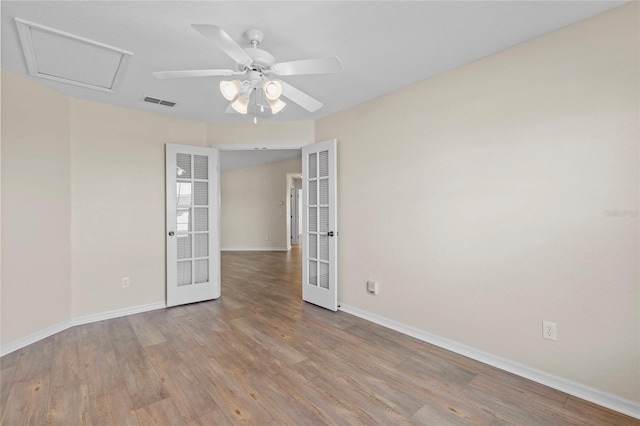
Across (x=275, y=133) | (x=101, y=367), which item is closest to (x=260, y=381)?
(x=101, y=367)

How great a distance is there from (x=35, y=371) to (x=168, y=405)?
51.5 inches

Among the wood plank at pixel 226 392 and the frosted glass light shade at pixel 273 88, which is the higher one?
the frosted glass light shade at pixel 273 88

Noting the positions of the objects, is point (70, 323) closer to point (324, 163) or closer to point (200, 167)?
point (200, 167)

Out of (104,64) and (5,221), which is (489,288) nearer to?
(104,64)

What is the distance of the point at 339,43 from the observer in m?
2.16

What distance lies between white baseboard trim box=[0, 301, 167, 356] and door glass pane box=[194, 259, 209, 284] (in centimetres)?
51

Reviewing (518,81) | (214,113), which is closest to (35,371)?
(214,113)

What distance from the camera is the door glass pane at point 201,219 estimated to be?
395 cm

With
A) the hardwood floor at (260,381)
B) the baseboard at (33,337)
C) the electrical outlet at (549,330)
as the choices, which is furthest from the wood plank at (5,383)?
the electrical outlet at (549,330)

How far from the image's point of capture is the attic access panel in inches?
79.6

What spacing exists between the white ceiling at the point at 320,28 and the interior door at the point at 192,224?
1292 mm

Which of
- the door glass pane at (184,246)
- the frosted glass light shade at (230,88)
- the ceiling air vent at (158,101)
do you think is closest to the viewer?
the frosted glass light shade at (230,88)

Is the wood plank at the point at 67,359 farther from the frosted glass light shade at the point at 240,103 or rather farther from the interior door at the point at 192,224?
the frosted glass light shade at the point at 240,103

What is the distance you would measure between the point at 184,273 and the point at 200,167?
1.46 meters
